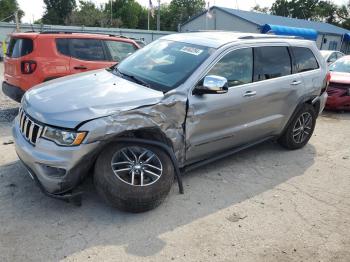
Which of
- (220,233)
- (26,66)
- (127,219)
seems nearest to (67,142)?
(127,219)

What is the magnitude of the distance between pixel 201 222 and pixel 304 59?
332 centimetres

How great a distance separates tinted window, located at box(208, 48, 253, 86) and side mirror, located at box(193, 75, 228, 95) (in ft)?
0.83

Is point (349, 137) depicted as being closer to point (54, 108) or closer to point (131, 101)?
point (131, 101)

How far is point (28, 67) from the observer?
6.36 metres

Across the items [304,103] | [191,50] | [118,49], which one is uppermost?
[191,50]

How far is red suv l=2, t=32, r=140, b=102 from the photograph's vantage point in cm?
636

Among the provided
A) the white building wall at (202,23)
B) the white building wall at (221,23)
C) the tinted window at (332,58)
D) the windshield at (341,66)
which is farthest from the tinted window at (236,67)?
the white building wall at (202,23)

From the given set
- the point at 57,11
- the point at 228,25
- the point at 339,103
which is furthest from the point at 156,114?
the point at 57,11

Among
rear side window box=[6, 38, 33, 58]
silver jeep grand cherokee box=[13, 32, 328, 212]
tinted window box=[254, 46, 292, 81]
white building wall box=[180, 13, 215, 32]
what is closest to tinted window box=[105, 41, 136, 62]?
rear side window box=[6, 38, 33, 58]

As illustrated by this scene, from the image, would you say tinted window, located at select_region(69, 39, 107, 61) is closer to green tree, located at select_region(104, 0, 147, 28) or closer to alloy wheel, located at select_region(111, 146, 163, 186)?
alloy wheel, located at select_region(111, 146, 163, 186)

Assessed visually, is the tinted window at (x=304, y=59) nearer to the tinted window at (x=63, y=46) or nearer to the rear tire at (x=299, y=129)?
the rear tire at (x=299, y=129)

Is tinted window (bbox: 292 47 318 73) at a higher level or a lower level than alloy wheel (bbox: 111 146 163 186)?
higher

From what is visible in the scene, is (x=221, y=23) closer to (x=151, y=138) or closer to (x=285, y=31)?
(x=285, y=31)

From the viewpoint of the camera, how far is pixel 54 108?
10.8ft
